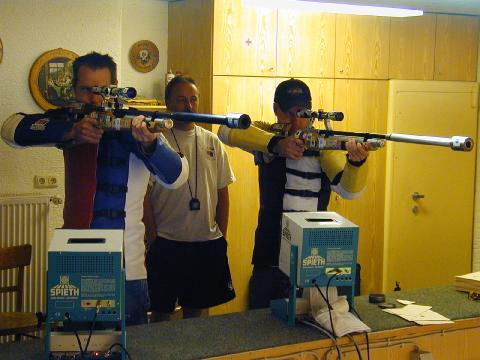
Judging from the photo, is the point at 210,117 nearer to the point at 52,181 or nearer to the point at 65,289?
the point at 65,289

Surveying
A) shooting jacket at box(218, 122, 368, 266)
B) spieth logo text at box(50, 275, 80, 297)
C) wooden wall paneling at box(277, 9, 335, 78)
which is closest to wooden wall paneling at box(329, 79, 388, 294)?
wooden wall paneling at box(277, 9, 335, 78)

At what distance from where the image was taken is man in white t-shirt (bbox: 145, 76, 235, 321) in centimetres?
383

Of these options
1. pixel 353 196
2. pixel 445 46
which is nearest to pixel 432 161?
pixel 445 46

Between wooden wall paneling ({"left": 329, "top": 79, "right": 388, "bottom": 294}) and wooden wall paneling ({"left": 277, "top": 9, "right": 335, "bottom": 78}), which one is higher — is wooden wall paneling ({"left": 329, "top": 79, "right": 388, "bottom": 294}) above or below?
below

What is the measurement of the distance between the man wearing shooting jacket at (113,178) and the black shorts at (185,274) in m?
0.84

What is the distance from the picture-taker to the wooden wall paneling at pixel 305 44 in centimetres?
496

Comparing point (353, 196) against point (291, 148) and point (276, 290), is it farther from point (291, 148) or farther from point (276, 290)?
point (276, 290)

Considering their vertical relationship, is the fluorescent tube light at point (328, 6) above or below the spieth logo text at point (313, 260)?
above

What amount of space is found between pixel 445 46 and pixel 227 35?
190 centimetres

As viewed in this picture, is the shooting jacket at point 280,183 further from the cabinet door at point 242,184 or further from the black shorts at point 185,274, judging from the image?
the cabinet door at point 242,184

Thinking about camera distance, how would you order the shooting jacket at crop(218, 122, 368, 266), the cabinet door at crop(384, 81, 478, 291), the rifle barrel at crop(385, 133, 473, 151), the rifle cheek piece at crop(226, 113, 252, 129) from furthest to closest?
1. the cabinet door at crop(384, 81, 478, 291)
2. the shooting jacket at crop(218, 122, 368, 266)
3. the rifle barrel at crop(385, 133, 473, 151)
4. the rifle cheek piece at crop(226, 113, 252, 129)

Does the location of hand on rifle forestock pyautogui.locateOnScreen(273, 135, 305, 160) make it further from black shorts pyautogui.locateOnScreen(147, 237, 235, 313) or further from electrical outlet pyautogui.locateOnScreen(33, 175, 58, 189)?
electrical outlet pyautogui.locateOnScreen(33, 175, 58, 189)

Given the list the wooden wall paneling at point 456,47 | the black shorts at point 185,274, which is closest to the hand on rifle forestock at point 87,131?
the black shorts at point 185,274

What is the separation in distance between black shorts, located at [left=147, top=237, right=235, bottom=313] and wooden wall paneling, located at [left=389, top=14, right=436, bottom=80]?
2.36 meters
